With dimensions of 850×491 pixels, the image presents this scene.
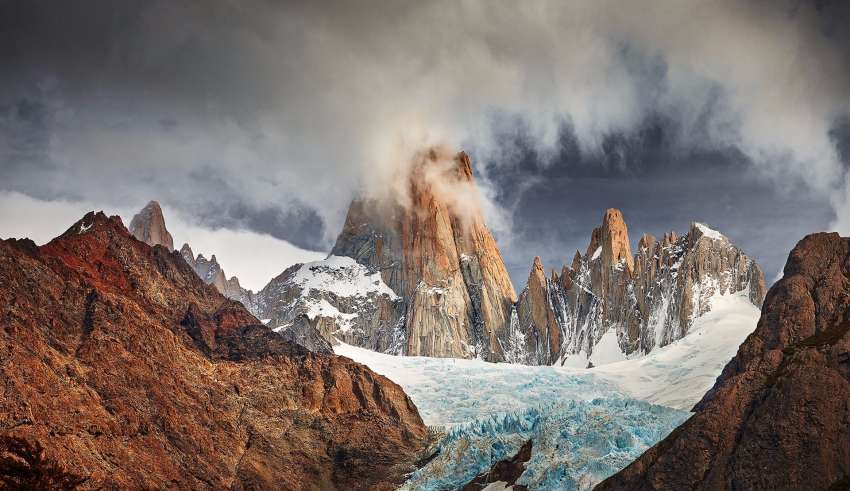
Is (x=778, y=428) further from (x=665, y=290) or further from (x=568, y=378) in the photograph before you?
(x=665, y=290)

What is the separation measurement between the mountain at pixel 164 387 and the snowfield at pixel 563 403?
9.02m

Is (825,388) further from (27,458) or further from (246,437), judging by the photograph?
(246,437)

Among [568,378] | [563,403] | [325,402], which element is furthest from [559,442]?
[568,378]

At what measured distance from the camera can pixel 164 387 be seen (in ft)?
346

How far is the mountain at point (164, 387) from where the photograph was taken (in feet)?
295

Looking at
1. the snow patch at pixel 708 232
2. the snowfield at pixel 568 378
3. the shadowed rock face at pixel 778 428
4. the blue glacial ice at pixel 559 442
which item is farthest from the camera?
the snow patch at pixel 708 232

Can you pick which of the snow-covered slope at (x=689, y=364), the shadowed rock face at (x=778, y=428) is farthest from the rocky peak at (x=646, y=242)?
the shadowed rock face at (x=778, y=428)

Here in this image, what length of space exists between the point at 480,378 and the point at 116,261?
186ft

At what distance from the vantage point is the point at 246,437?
10969 centimetres

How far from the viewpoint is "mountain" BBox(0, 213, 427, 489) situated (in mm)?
89812

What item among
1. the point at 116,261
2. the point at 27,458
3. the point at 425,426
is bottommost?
the point at 27,458

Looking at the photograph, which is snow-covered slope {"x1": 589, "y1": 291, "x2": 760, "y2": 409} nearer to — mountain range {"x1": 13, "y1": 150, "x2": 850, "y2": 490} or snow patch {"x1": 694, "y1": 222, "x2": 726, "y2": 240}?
mountain range {"x1": 13, "y1": 150, "x2": 850, "y2": 490}

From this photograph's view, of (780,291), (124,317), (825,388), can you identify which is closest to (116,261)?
(124,317)

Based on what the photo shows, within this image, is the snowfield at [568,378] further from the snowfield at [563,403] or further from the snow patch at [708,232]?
the snow patch at [708,232]
